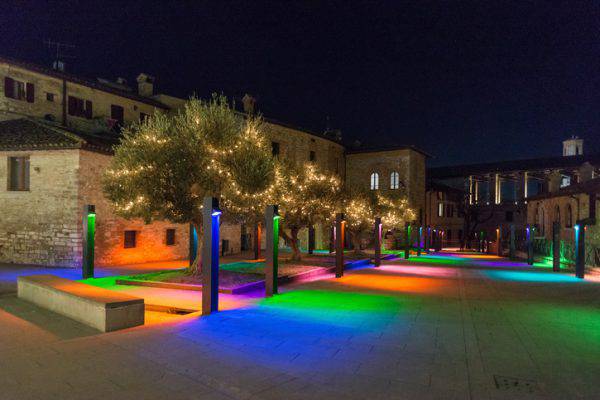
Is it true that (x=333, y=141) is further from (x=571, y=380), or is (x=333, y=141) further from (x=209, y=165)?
(x=571, y=380)

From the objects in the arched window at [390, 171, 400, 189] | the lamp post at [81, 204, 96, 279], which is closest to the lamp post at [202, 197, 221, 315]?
the lamp post at [81, 204, 96, 279]

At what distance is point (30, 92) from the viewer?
66.7ft

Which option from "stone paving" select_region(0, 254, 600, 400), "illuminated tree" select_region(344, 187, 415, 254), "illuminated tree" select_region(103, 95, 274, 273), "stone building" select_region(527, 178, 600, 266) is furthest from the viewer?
"illuminated tree" select_region(344, 187, 415, 254)

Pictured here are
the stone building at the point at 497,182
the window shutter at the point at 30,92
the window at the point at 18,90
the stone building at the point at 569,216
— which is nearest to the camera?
the stone building at the point at 569,216

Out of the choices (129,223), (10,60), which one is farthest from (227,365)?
(10,60)

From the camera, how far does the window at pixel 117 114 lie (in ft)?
79.8

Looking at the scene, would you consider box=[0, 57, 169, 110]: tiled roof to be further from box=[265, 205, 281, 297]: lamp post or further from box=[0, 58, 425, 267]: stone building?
box=[265, 205, 281, 297]: lamp post

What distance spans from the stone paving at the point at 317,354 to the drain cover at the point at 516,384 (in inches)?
0.5

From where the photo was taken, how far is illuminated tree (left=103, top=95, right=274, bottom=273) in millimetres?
12617

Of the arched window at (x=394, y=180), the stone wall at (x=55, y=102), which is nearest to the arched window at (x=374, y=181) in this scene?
the arched window at (x=394, y=180)

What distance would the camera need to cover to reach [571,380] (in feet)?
17.1

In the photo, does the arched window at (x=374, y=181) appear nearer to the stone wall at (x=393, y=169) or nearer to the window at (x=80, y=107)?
the stone wall at (x=393, y=169)

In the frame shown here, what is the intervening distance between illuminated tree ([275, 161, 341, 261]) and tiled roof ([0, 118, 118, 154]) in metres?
8.22

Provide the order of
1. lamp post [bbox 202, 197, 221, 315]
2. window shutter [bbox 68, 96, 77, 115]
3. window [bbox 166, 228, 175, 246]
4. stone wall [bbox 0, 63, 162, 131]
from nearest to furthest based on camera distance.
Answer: lamp post [bbox 202, 197, 221, 315]
stone wall [bbox 0, 63, 162, 131]
window shutter [bbox 68, 96, 77, 115]
window [bbox 166, 228, 175, 246]
